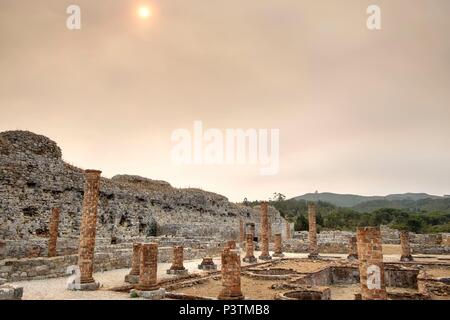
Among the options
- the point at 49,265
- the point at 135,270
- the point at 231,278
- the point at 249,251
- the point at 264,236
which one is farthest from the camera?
the point at 264,236

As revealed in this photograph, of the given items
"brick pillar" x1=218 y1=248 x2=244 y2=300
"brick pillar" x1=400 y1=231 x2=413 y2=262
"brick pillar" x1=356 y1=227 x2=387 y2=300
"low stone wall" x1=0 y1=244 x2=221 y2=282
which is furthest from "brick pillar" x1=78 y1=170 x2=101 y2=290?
"brick pillar" x1=400 y1=231 x2=413 y2=262

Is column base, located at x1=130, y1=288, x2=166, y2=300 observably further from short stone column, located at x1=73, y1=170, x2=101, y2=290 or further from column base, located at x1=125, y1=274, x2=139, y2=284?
column base, located at x1=125, y1=274, x2=139, y2=284

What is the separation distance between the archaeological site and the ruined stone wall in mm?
73

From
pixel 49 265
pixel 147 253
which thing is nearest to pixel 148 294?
pixel 147 253

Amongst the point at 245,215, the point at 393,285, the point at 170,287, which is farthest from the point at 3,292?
the point at 245,215

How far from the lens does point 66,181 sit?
78.8 feet

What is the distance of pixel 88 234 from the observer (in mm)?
11469

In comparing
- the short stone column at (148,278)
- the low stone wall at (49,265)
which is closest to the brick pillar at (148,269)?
the short stone column at (148,278)

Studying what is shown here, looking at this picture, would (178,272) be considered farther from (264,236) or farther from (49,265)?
(264,236)

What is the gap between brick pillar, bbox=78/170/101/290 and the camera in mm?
10930

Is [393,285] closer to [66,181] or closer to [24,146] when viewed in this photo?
[66,181]

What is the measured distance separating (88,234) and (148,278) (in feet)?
9.83

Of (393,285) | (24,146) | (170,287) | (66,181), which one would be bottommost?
(393,285)
